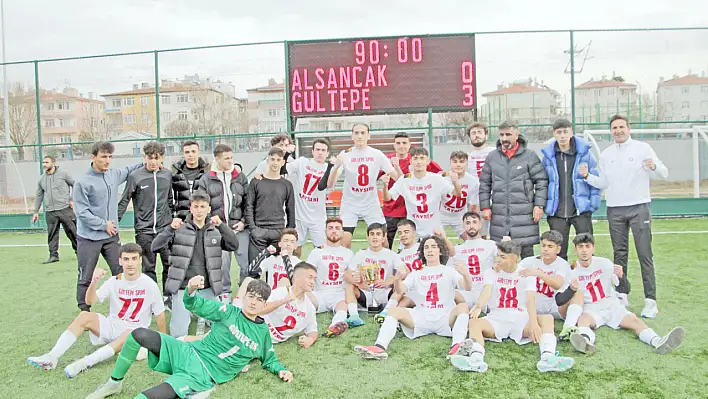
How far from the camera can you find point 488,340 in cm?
480

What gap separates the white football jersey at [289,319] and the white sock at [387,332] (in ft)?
2.19

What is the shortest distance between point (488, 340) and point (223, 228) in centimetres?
268

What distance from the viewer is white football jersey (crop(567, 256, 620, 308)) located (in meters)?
5.02

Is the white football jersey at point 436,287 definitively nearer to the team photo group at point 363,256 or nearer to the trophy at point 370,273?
the team photo group at point 363,256

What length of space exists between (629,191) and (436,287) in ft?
7.43

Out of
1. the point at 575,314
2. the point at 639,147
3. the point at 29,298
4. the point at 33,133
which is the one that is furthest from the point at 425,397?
the point at 33,133

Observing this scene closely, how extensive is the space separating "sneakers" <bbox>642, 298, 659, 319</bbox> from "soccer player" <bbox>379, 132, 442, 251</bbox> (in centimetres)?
260

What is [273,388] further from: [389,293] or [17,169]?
[17,169]

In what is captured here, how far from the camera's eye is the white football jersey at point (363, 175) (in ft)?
21.4

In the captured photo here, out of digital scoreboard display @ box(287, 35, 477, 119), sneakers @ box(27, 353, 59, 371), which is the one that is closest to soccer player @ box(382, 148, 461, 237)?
sneakers @ box(27, 353, 59, 371)

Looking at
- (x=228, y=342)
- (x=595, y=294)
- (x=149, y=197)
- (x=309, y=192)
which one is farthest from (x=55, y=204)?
(x=595, y=294)

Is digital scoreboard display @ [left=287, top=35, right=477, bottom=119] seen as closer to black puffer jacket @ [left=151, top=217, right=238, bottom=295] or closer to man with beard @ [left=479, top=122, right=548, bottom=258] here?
man with beard @ [left=479, top=122, right=548, bottom=258]

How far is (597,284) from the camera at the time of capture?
5031mm

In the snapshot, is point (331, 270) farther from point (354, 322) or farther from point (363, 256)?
point (354, 322)
